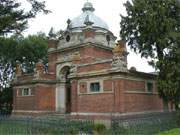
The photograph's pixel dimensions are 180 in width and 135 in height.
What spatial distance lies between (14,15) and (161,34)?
36.3 ft

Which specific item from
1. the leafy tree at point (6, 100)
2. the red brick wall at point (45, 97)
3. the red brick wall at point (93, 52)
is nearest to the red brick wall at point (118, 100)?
the red brick wall at point (93, 52)

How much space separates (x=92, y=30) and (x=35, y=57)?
17068 millimetres

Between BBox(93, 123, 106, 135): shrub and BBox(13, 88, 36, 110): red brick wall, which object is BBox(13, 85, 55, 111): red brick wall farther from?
BBox(93, 123, 106, 135): shrub

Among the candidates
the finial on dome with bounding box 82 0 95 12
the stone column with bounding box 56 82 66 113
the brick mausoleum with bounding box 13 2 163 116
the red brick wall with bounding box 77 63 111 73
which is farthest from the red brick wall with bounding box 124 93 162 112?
the finial on dome with bounding box 82 0 95 12

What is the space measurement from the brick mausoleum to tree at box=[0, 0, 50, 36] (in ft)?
27.6

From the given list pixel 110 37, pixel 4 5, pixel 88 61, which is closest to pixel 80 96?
pixel 88 61

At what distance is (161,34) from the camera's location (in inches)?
936

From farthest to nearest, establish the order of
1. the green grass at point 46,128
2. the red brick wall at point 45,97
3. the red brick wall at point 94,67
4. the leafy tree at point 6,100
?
the leafy tree at point 6,100
the red brick wall at point 45,97
the red brick wall at point 94,67
the green grass at point 46,128

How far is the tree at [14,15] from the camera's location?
17.5m

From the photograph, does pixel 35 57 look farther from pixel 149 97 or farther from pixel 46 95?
pixel 149 97

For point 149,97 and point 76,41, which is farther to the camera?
point 76,41

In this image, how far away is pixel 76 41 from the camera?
3216cm

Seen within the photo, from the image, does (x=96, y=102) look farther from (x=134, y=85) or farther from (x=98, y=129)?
(x=98, y=129)

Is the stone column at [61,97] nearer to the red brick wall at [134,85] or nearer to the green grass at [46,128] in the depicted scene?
the red brick wall at [134,85]
